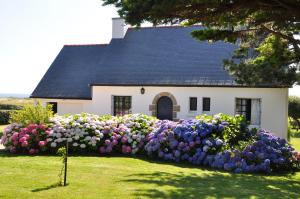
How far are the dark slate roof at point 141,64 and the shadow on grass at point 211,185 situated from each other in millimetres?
11332

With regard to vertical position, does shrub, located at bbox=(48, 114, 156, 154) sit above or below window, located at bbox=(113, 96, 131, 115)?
below

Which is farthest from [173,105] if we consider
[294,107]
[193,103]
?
[294,107]

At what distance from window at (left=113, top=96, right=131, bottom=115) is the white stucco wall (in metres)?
0.36

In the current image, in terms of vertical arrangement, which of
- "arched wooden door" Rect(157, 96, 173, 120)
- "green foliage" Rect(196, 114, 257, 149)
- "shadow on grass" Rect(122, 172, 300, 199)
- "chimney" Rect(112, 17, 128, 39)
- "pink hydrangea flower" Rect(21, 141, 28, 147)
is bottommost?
"shadow on grass" Rect(122, 172, 300, 199)

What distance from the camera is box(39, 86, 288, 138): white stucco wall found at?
20844mm

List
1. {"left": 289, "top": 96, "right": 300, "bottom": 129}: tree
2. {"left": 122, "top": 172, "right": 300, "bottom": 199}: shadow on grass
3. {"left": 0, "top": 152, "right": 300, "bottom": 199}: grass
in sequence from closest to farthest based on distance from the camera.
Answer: {"left": 0, "top": 152, "right": 300, "bottom": 199}: grass, {"left": 122, "top": 172, "right": 300, "bottom": 199}: shadow on grass, {"left": 289, "top": 96, "right": 300, "bottom": 129}: tree

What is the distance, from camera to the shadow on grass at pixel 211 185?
27.4 ft

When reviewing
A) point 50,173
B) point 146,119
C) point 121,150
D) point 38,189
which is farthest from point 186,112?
point 38,189

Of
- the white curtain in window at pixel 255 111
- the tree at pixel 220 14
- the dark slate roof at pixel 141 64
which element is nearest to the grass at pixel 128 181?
the tree at pixel 220 14

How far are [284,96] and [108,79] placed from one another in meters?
9.90

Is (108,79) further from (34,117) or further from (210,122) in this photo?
(210,122)

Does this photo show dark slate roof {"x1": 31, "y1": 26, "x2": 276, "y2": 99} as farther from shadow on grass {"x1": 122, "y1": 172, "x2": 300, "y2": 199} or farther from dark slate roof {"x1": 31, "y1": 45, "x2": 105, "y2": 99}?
shadow on grass {"x1": 122, "y1": 172, "x2": 300, "y2": 199}

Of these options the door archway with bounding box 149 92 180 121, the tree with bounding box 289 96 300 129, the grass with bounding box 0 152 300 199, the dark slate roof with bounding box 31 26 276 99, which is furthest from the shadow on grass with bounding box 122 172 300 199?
the tree with bounding box 289 96 300 129

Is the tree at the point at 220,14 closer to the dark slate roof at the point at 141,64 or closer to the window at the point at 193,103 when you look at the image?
the window at the point at 193,103
